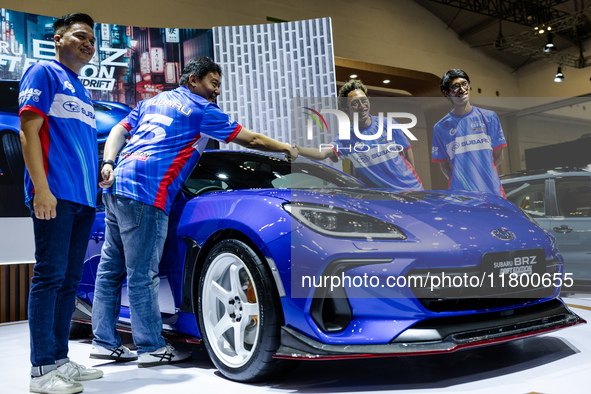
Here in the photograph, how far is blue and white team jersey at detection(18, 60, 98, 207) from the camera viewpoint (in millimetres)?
2338

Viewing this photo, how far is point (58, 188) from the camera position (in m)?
2.36

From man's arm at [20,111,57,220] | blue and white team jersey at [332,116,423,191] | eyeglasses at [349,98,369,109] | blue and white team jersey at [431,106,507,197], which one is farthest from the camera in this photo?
blue and white team jersey at [431,106,507,197]

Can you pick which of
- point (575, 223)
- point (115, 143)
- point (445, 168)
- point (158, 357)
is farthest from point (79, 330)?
point (575, 223)

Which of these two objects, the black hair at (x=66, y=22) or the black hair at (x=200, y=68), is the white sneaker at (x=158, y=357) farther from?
the black hair at (x=66, y=22)

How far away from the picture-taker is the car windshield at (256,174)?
2.94 meters

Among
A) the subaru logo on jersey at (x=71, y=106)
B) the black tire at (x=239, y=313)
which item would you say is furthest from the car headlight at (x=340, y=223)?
the subaru logo on jersey at (x=71, y=106)

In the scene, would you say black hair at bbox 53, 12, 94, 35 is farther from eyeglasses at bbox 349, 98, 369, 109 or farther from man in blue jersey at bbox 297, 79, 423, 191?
eyeglasses at bbox 349, 98, 369, 109

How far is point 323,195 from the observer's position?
2.37 metres

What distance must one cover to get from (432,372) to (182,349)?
60.9 inches

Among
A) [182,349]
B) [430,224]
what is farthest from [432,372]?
[182,349]

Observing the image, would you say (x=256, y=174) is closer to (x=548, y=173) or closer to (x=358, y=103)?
(x=358, y=103)

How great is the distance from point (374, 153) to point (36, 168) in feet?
6.27

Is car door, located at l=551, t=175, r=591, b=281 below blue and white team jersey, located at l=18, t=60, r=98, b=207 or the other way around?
below

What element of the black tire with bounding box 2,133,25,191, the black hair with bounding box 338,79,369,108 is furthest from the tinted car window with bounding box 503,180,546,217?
the black tire with bounding box 2,133,25,191
